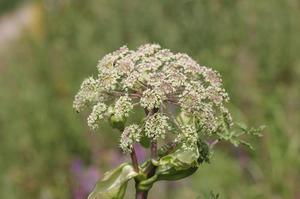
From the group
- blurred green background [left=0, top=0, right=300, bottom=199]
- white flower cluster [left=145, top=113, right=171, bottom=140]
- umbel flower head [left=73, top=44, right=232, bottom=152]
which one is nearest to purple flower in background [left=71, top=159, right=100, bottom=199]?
blurred green background [left=0, top=0, right=300, bottom=199]

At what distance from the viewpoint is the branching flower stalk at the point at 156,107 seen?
212cm

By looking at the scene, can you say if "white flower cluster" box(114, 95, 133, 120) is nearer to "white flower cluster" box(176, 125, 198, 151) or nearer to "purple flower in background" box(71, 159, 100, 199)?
"white flower cluster" box(176, 125, 198, 151)

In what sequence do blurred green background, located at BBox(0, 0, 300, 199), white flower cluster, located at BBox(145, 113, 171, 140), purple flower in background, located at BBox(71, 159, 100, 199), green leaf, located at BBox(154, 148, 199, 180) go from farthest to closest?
purple flower in background, located at BBox(71, 159, 100, 199) → blurred green background, located at BBox(0, 0, 300, 199) → green leaf, located at BBox(154, 148, 199, 180) → white flower cluster, located at BBox(145, 113, 171, 140)

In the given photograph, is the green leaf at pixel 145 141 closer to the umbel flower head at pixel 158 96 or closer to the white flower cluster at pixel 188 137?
the umbel flower head at pixel 158 96

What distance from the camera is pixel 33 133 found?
269 inches

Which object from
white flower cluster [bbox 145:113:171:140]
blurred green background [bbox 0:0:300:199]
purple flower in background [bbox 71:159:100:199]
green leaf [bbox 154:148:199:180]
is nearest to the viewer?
white flower cluster [bbox 145:113:171:140]

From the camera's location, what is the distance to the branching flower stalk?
2.12 metres

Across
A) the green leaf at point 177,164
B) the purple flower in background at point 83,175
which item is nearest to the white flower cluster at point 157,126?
the green leaf at point 177,164

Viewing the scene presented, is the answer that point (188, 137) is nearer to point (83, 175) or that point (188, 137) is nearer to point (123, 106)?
point (123, 106)

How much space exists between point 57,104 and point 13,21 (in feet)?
32.6

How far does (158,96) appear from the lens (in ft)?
6.89

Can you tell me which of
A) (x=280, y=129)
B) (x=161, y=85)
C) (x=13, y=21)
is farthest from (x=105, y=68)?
(x=13, y=21)

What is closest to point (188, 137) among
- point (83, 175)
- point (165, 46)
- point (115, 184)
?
point (115, 184)

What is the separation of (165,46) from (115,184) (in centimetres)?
383
